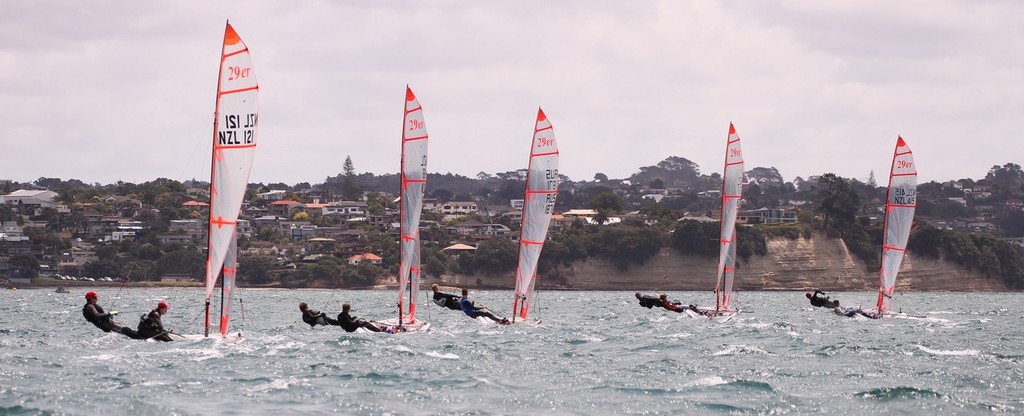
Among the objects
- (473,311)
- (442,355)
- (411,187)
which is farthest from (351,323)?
(473,311)

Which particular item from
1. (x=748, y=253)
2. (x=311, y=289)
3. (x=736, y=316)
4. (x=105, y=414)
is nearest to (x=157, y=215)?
(x=311, y=289)

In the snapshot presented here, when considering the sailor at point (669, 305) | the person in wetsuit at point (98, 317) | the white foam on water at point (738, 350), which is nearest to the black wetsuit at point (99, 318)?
the person in wetsuit at point (98, 317)

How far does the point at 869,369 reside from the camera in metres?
34.2

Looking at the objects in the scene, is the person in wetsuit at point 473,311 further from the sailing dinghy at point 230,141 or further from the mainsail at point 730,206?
the mainsail at point 730,206

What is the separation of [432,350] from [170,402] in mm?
12273

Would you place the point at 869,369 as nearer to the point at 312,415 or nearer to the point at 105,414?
the point at 312,415

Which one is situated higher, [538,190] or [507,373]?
[538,190]

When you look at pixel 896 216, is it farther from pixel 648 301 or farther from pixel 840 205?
pixel 840 205

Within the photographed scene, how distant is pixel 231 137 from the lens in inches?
1355

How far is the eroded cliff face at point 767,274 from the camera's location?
14512cm

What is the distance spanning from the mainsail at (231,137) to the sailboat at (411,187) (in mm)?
9547

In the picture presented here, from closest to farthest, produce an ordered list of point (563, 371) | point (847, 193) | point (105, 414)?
point (105, 414), point (563, 371), point (847, 193)

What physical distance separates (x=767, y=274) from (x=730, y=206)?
87783 mm

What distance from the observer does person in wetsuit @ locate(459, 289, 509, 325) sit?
150ft
